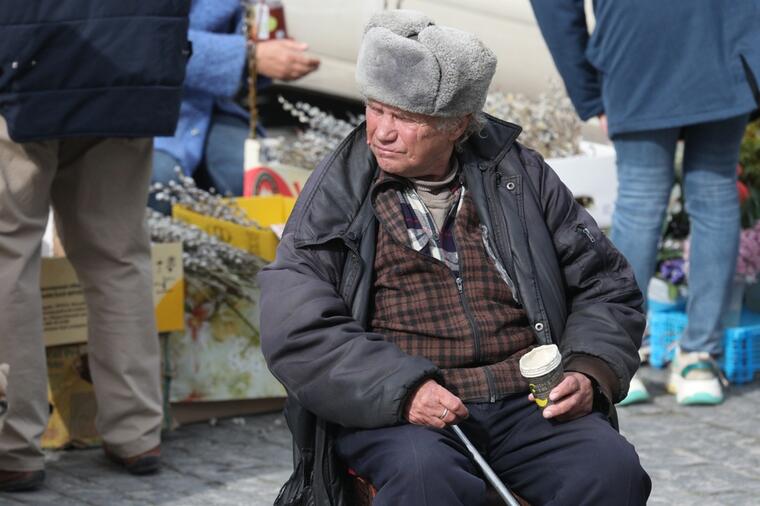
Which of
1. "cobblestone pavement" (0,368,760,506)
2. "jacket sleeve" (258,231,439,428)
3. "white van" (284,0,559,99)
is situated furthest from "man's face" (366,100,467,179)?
"white van" (284,0,559,99)

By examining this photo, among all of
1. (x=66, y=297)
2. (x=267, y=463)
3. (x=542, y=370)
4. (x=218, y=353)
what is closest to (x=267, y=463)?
(x=267, y=463)

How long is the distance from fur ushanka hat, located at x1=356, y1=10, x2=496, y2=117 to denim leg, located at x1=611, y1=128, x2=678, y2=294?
1.82 metres

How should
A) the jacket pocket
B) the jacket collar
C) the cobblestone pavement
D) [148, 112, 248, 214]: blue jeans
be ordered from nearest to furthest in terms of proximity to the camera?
1. the jacket collar
2. the cobblestone pavement
3. the jacket pocket
4. [148, 112, 248, 214]: blue jeans

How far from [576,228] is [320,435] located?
→ 29.6 inches

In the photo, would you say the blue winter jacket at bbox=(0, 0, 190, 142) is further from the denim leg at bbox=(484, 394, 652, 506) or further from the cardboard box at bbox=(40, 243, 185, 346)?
the denim leg at bbox=(484, 394, 652, 506)

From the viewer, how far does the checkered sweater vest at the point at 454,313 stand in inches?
124

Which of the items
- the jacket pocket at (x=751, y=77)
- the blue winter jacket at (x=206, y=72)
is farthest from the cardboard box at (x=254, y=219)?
the jacket pocket at (x=751, y=77)

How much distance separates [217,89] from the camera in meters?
5.72

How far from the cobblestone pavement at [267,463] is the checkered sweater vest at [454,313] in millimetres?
1185

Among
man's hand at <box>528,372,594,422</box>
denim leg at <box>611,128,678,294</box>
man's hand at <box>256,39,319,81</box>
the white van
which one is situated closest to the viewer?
man's hand at <box>528,372,594,422</box>

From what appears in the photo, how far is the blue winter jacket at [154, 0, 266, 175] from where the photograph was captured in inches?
221

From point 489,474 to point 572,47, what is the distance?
230 cm

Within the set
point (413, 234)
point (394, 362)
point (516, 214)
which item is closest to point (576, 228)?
point (516, 214)

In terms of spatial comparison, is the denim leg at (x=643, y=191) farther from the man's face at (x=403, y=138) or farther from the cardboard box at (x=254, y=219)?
the man's face at (x=403, y=138)
